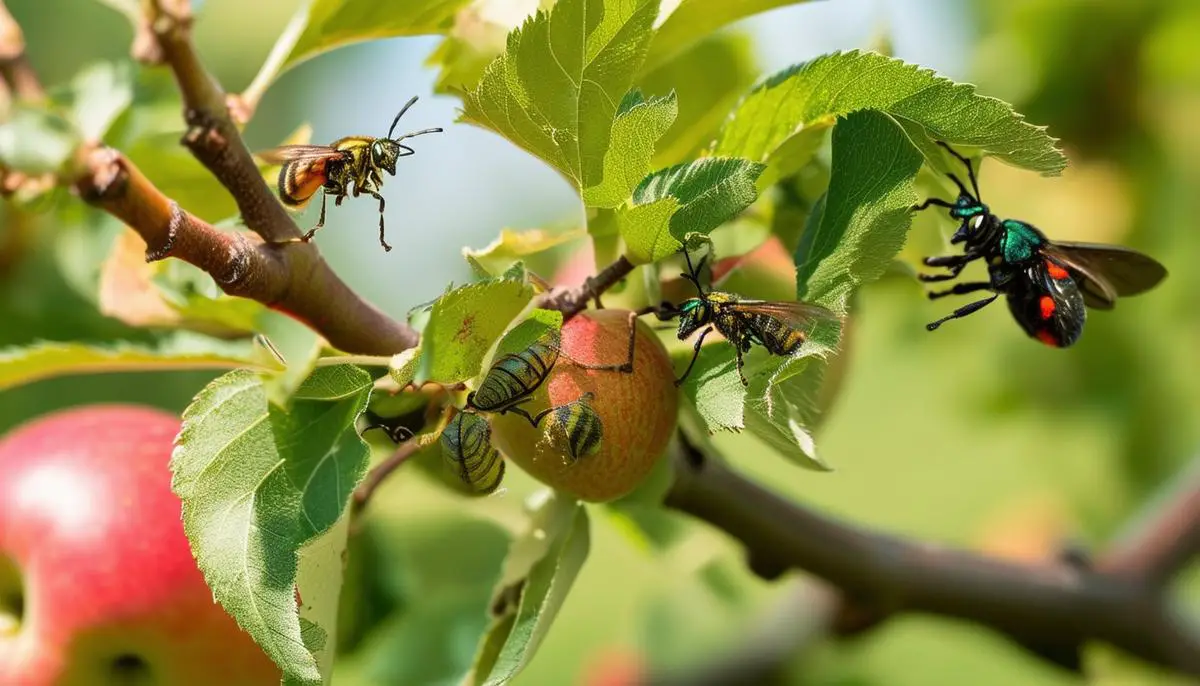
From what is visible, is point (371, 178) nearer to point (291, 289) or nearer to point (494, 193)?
point (291, 289)

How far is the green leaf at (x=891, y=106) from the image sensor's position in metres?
0.52

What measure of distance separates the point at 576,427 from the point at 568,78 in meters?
0.17

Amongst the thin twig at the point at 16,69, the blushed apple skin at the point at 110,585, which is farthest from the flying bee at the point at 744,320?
the thin twig at the point at 16,69

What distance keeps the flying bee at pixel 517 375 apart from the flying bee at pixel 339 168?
0.10m

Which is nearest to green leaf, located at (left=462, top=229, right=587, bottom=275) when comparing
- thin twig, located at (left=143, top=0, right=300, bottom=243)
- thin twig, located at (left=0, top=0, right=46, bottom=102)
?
thin twig, located at (left=143, top=0, right=300, bottom=243)

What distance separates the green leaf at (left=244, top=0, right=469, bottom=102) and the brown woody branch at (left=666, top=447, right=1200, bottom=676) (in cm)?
32

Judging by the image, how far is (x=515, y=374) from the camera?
0.55m

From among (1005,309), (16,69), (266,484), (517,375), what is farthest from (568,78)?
(1005,309)

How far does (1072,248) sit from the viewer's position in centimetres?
71

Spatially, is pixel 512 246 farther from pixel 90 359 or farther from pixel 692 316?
pixel 90 359

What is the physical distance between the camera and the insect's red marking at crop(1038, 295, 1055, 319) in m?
0.70

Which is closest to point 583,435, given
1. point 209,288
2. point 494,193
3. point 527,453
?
point 527,453

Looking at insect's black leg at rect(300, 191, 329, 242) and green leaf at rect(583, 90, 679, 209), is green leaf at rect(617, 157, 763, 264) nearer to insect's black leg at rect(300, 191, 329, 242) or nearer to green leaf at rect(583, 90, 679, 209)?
green leaf at rect(583, 90, 679, 209)

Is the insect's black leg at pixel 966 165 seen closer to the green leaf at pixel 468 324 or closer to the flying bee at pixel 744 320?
the flying bee at pixel 744 320
